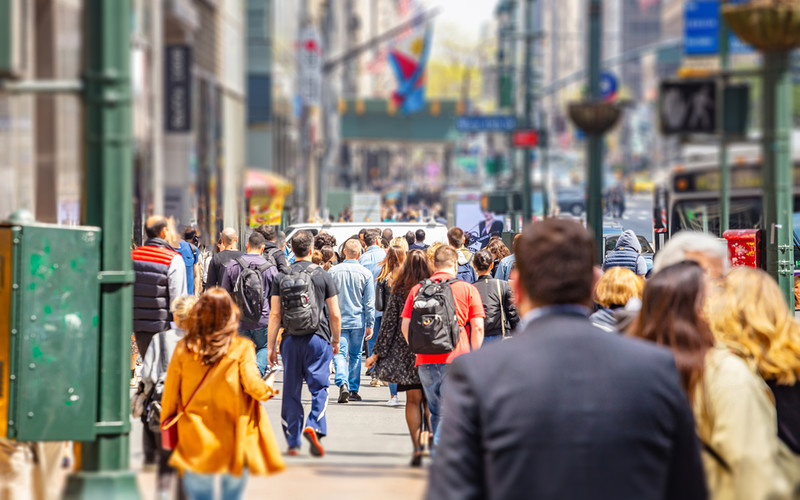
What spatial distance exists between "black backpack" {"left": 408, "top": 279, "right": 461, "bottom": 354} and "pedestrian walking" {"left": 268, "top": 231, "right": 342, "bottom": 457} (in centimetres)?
94

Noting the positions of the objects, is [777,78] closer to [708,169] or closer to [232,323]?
[232,323]

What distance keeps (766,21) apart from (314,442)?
471cm

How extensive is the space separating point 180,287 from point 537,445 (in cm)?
739

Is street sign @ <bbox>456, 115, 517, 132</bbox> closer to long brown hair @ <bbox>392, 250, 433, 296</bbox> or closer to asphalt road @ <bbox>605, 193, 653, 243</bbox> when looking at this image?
asphalt road @ <bbox>605, 193, 653, 243</bbox>

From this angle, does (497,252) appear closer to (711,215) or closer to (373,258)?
(373,258)

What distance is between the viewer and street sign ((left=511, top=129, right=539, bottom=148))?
2797cm

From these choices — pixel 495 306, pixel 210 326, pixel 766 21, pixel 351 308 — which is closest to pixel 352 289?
pixel 351 308

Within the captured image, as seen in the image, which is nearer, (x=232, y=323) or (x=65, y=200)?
(x=232, y=323)

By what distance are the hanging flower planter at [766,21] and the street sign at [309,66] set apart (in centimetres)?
3440

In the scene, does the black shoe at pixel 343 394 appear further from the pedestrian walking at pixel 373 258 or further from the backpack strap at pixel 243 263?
the backpack strap at pixel 243 263

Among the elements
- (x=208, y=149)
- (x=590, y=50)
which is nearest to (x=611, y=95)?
(x=208, y=149)

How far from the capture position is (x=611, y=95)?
35.5 metres

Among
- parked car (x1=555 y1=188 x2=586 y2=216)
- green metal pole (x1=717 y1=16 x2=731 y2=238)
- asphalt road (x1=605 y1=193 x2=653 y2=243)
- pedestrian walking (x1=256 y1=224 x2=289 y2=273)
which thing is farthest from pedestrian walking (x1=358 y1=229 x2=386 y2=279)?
parked car (x1=555 y1=188 x2=586 y2=216)

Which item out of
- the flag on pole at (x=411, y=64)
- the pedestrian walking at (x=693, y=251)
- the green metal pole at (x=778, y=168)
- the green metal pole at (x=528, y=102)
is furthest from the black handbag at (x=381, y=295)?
the flag on pole at (x=411, y=64)
